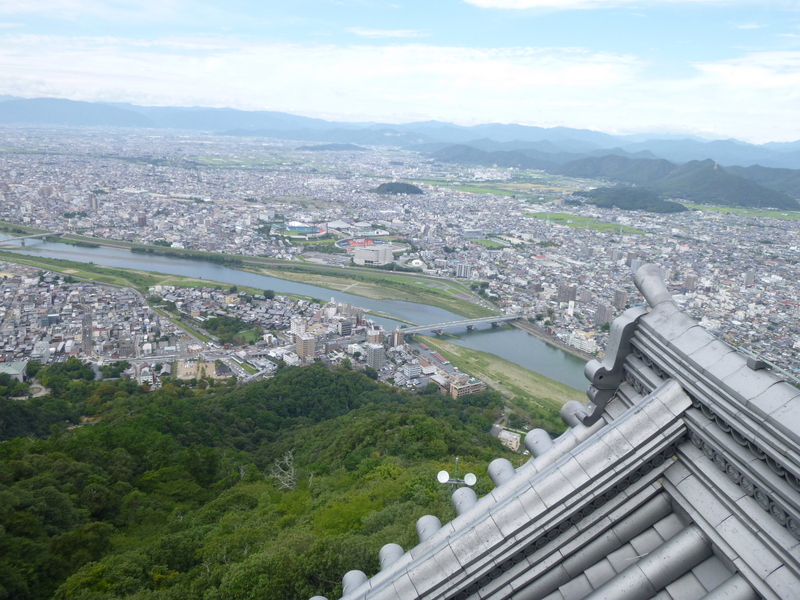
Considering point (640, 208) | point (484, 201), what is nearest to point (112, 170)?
point (484, 201)

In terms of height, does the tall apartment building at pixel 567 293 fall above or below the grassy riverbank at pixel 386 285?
above

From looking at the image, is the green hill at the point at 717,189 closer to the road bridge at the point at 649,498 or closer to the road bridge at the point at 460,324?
the road bridge at the point at 460,324

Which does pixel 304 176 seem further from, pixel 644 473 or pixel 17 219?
pixel 644 473

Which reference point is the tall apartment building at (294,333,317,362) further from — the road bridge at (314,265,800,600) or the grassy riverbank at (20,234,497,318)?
the road bridge at (314,265,800,600)

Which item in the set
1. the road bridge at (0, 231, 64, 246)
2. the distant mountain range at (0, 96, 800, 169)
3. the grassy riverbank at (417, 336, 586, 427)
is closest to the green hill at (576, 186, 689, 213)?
the grassy riverbank at (417, 336, 586, 427)

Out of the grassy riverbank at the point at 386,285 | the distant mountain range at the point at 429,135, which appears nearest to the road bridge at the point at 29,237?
the grassy riverbank at the point at 386,285

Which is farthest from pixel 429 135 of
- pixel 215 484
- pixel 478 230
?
pixel 215 484

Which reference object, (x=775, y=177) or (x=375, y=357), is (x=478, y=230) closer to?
(x=375, y=357)
